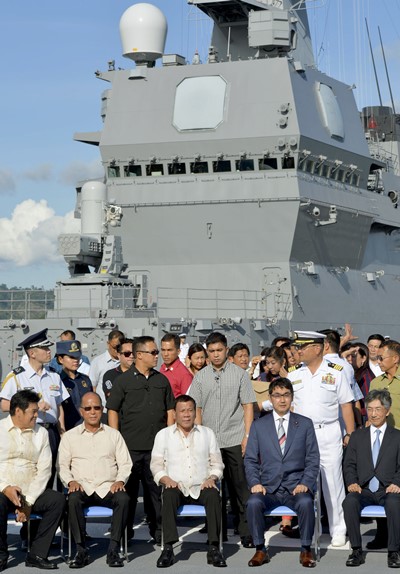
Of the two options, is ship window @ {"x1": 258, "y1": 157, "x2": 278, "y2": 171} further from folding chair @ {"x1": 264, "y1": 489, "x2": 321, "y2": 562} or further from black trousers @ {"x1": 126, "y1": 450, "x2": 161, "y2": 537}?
folding chair @ {"x1": 264, "y1": 489, "x2": 321, "y2": 562}

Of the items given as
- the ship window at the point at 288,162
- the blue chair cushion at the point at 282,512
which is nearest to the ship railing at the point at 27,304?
the ship window at the point at 288,162

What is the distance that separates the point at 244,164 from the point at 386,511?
48.4 ft

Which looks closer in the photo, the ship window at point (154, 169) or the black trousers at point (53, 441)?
the black trousers at point (53, 441)

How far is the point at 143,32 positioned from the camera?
24.1 meters

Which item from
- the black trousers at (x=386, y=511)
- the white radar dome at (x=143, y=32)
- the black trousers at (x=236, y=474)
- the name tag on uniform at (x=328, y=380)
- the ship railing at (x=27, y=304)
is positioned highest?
the white radar dome at (x=143, y=32)

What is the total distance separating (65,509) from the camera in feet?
29.7

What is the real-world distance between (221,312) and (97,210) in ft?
11.2

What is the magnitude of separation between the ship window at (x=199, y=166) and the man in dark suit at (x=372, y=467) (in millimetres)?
14147

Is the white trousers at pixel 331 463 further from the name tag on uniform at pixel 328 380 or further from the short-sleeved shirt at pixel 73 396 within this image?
the short-sleeved shirt at pixel 73 396

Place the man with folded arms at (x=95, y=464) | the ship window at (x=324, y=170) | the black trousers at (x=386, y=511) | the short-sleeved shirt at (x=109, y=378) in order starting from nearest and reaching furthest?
1. the black trousers at (x=386, y=511)
2. the man with folded arms at (x=95, y=464)
3. the short-sleeved shirt at (x=109, y=378)
4. the ship window at (x=324, y=170)

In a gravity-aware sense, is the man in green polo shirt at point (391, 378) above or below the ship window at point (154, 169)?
below

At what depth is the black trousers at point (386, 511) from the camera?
859cm

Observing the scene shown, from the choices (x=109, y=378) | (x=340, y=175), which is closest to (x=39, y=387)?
(x=109, y=378)

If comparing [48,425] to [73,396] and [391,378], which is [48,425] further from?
[391,378]
